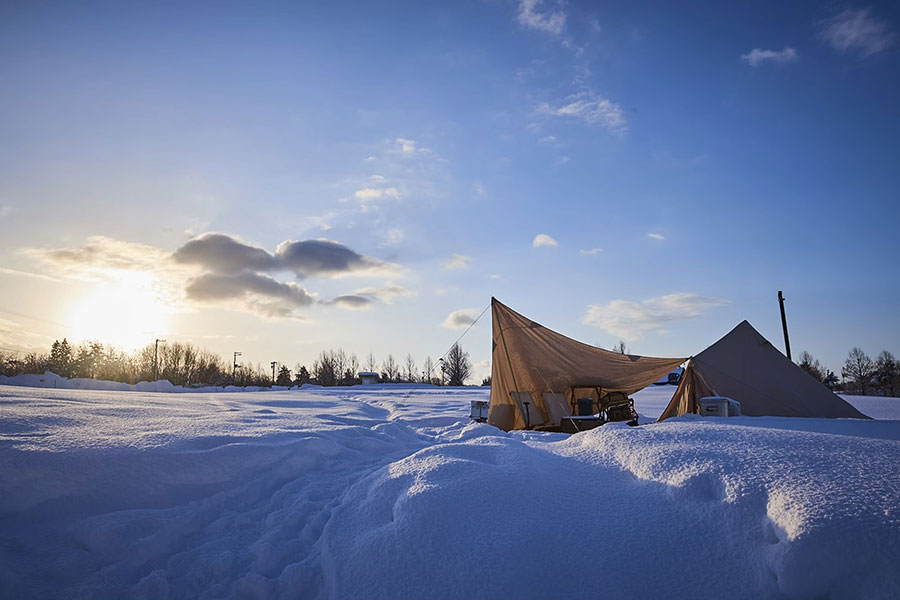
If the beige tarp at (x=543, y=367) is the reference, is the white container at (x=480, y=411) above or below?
below

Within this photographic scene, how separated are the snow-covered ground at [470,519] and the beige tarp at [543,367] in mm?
5695

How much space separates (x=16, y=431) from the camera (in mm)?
3482

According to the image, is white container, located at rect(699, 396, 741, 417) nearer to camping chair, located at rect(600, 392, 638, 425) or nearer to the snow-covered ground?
camping chair, located at rect(600, 392, 638, 425)

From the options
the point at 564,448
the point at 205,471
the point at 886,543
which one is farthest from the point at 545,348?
the point at 886,543

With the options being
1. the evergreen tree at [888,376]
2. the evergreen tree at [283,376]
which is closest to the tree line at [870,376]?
the evergreen tree at [888,376]

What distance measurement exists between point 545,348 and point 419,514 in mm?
7274

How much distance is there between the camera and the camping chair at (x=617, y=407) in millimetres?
9289

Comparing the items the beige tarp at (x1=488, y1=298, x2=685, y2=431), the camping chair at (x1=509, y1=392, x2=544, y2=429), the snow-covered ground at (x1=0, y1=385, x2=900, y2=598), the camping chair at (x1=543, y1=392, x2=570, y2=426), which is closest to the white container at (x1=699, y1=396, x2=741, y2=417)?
the beige tarp at (x1=488, y1=298, x2=685, y2=431)

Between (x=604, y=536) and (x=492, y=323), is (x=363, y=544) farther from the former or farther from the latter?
(x=492, y=323)

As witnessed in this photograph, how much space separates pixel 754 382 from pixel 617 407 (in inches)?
96.1

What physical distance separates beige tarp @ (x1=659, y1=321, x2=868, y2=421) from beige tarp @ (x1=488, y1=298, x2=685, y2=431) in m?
0.74

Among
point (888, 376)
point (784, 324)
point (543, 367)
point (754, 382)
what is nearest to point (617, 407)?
point (543, 367)

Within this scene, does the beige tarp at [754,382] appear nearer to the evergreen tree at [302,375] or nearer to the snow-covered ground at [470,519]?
the snow-covered ground at [470,519]

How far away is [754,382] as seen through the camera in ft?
27.8
